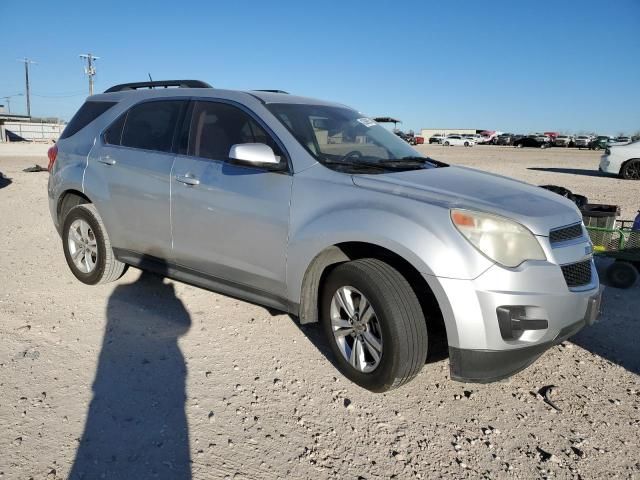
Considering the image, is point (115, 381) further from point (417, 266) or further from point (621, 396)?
point (621, 396)

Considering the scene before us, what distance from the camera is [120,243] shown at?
4.34 m

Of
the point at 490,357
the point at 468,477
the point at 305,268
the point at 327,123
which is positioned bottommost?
the point at 468,477

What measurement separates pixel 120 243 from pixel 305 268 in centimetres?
205

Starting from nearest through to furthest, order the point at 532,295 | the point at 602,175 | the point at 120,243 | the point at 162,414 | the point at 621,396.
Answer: the point at 532,295 < the point at 162,414 < the point at 621,396 < the point at 120,243 < the point at 602,175

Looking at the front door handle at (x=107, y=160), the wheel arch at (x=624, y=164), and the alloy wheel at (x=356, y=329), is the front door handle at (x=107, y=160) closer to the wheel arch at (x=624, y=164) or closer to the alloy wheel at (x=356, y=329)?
the alloy wheel at (x=356, y=329)

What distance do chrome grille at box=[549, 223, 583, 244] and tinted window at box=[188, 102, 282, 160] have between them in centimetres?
190

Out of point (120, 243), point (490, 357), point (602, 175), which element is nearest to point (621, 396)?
point (490, 357)

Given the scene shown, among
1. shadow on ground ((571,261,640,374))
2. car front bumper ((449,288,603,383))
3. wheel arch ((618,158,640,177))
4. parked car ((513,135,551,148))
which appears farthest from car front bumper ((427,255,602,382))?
parked car ((513,135,551,148))

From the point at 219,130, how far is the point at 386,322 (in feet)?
6.46

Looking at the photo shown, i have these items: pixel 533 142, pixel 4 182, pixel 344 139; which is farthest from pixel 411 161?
pixel 533 142

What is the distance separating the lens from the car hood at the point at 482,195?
270 centimetres

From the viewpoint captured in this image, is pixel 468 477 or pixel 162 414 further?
pixel 162 414

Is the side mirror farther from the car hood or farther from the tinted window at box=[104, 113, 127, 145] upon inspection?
the tinted window at box=[104, 113, 127, 145]

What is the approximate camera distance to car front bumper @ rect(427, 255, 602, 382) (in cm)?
253
